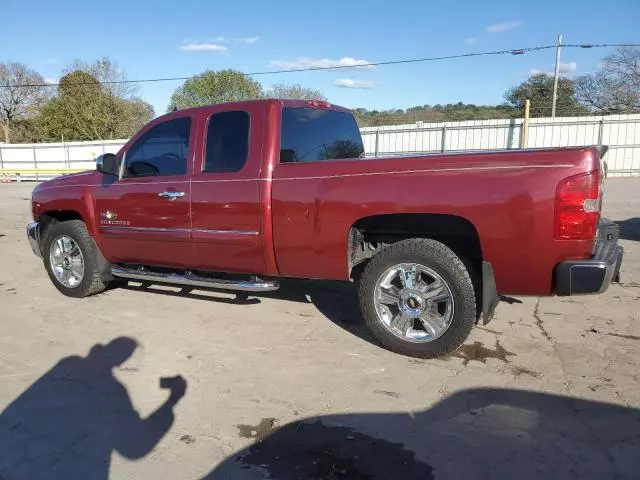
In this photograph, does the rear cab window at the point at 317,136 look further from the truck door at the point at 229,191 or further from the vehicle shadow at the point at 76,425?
the vehicle shadow at the point at 76,425

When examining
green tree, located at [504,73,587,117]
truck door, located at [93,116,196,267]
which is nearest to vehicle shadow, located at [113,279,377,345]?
truck door, located at [93,116,196,267]

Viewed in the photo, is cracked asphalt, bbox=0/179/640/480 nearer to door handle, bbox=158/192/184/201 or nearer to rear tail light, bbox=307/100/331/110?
door handle, bbox=158/192/184/201

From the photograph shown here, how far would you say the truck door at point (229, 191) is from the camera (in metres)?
4.34

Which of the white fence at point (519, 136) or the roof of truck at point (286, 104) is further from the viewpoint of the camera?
the white fence at point (519, 136)

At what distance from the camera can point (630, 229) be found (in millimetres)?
9367

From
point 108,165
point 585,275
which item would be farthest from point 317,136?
point 585,275

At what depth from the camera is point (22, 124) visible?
47.3m

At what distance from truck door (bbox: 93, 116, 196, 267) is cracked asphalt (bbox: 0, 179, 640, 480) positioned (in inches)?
25.5

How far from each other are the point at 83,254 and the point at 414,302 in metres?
3.73

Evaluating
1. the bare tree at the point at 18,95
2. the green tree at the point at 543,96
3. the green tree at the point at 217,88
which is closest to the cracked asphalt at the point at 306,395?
the green tree at the point at 217,88

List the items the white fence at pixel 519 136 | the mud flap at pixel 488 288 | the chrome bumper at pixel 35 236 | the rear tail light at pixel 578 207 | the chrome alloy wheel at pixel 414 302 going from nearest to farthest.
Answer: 1. the rear tail light at pixel 578 207
2. the mud flap at pixel 488 288
3. the chrome alloy wheel at pixel 414 302
4. the chrome bumper at pixel 35 236
5. the white fence at pixel 519 136

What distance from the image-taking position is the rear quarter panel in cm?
329

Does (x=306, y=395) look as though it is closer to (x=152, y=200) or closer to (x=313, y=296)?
(x=313, y=296)

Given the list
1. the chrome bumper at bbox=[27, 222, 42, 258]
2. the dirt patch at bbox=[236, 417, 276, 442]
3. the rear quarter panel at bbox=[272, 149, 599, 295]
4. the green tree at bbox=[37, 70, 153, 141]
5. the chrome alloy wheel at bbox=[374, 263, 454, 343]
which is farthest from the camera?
the green tree at bbox=[37, 70, 153, 141]
